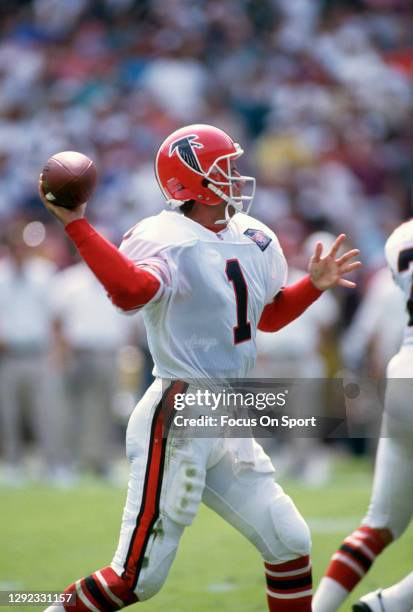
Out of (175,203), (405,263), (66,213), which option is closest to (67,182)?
(66,213)

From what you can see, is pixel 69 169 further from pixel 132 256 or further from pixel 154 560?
pixel 154 560

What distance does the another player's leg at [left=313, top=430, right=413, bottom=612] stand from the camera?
13.4 feet

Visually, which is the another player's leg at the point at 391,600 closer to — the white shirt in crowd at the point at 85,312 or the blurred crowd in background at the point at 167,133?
the blurred crowd in background at the point at 167,133

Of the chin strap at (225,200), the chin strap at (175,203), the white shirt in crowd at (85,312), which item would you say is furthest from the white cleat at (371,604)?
the white shirt in crowd at (85,312)

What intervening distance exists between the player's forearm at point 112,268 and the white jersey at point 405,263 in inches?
40.3

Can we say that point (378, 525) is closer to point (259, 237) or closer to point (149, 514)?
point (149, 514)

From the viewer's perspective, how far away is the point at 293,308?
4.08 metres

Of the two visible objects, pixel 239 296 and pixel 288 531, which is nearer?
pixel 288 531

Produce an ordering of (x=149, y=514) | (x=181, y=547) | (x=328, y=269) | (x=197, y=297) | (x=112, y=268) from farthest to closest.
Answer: (x=181, y=547) → (x=328, y=269) → (x=197, y=297) → (x=149, y=514) → (x=112, y=268)

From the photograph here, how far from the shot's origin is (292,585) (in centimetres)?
374

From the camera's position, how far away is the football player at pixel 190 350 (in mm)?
3566

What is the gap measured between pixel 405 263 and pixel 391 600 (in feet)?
3.96

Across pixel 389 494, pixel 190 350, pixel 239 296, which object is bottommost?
pixel 389 494

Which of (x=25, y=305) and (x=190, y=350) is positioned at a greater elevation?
(x=190, y=350)
